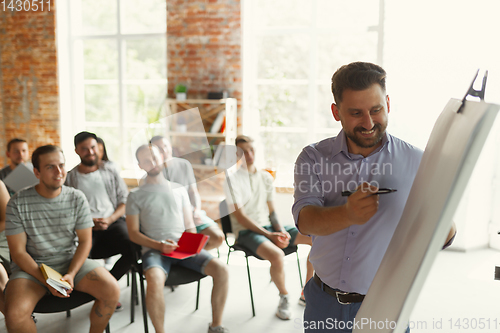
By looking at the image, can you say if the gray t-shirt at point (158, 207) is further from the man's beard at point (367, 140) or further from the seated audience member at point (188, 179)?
the man's beard at point (367, 140)

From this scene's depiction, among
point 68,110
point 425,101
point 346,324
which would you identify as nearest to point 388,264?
point 346,324

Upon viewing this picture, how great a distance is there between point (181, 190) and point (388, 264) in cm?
223

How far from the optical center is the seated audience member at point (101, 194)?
3.19 meters

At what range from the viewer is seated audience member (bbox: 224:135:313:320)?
3105mm

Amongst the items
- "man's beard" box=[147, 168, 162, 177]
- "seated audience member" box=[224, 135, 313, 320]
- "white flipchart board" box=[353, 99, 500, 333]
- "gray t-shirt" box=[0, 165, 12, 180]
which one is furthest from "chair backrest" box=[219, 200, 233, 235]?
"white flipchart board" box=[353, 99, 500, 333]

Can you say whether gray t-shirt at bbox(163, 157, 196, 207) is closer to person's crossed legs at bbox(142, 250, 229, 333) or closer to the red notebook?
the red notebook

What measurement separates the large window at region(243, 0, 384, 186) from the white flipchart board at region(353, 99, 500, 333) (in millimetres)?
4479

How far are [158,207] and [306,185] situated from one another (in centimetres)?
172

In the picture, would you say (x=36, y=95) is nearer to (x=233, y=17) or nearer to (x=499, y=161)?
(x=233, y=17)

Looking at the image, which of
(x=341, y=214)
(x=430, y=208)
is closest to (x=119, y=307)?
(x=341, y=214)

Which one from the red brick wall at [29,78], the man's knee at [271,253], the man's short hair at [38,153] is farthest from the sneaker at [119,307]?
the red brick wall at [29,78]

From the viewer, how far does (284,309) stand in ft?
9.95

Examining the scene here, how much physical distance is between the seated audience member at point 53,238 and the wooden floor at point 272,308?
555 mm

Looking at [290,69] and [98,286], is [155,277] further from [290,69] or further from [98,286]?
[290,69]
